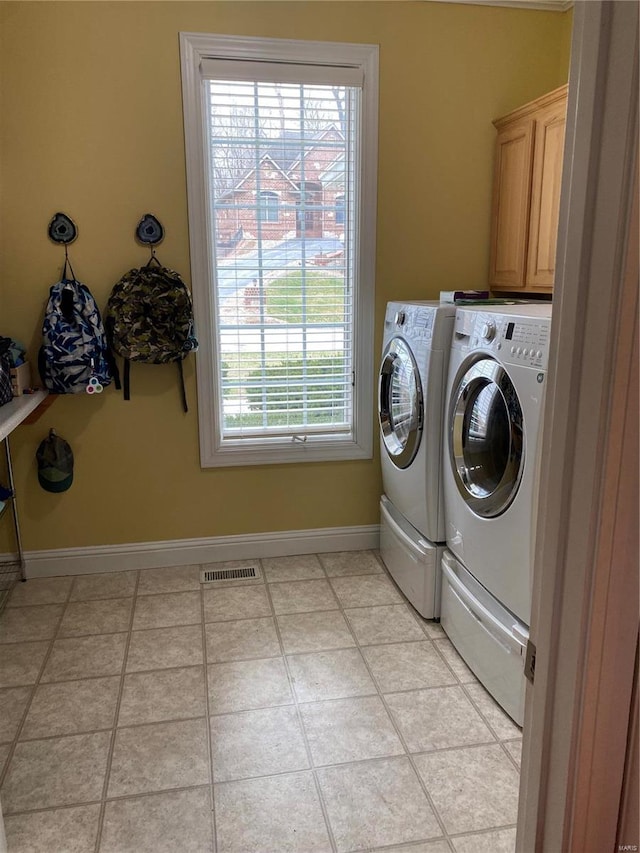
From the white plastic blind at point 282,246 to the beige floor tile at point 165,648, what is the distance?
3.31ft

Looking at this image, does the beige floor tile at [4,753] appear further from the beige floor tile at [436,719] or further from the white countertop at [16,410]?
the beige floor tile at [436,719]

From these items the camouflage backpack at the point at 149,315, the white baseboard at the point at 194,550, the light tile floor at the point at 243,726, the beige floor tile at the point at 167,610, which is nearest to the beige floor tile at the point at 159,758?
the light tile floor at the point at 243,726

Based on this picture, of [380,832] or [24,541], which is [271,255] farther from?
[380,832]

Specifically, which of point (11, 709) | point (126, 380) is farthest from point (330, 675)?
point (126, 380)

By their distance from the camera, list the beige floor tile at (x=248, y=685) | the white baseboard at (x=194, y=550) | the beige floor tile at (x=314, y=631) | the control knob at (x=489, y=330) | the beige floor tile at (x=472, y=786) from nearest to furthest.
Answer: the beige floor tile at (x=472, y=786) → the control knob at (x=489, y=330) → the beige floor tile at (x=248, y=685) → the beige floor tile at (x=314, y=631) → the white baseboard at (x=194, y=550)

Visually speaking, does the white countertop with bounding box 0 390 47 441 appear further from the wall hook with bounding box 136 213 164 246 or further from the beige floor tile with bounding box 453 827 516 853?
the beige floor tile with bounding box 453 827 516 853

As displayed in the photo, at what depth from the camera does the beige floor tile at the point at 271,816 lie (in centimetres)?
168

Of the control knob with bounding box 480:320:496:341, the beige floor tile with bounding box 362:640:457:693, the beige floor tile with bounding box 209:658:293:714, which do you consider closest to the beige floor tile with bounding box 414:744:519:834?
the beige floor tile with bounding box 362:640:457:693

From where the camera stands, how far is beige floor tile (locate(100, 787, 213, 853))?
1.67 meters

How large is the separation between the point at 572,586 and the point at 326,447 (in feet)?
8.40

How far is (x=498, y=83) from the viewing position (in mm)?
3074

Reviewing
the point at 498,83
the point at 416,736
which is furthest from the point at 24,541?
the point at 498,83

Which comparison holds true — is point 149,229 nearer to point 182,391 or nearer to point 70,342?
point 70,342

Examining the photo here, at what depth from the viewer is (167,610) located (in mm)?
2871
